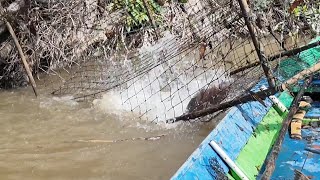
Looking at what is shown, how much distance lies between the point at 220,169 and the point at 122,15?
18.4 feet

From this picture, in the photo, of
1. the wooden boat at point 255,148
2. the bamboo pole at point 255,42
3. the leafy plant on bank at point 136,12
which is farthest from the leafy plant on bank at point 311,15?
the leafy plant on bank at point 136,12

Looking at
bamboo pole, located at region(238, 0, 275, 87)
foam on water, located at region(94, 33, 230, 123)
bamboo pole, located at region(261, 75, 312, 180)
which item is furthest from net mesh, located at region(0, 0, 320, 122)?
bamboo pole, located at region(238, 0, 275, 87)

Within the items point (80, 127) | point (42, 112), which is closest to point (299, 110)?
point (80, 127)

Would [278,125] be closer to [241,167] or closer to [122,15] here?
[241,167]

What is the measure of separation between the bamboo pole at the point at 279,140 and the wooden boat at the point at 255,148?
0.05m

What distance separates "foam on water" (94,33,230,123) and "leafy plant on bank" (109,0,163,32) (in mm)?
1131

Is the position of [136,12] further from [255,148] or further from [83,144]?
[255,148]

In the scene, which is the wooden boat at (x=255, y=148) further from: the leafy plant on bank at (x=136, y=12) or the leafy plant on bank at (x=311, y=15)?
the leafy plant on bank at (x=136, y=12)

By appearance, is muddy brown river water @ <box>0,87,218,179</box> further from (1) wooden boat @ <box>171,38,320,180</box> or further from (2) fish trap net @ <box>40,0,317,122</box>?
(1) wooden boat @ <box>171,38,320,180</box>

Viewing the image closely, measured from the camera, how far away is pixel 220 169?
376 cm

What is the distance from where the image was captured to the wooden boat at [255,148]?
3.71 metres

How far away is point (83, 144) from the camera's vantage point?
17.2 feet

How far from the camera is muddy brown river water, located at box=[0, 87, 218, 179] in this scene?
4.61 meters

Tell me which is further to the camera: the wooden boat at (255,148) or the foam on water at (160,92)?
the foam on water at (160,92)
